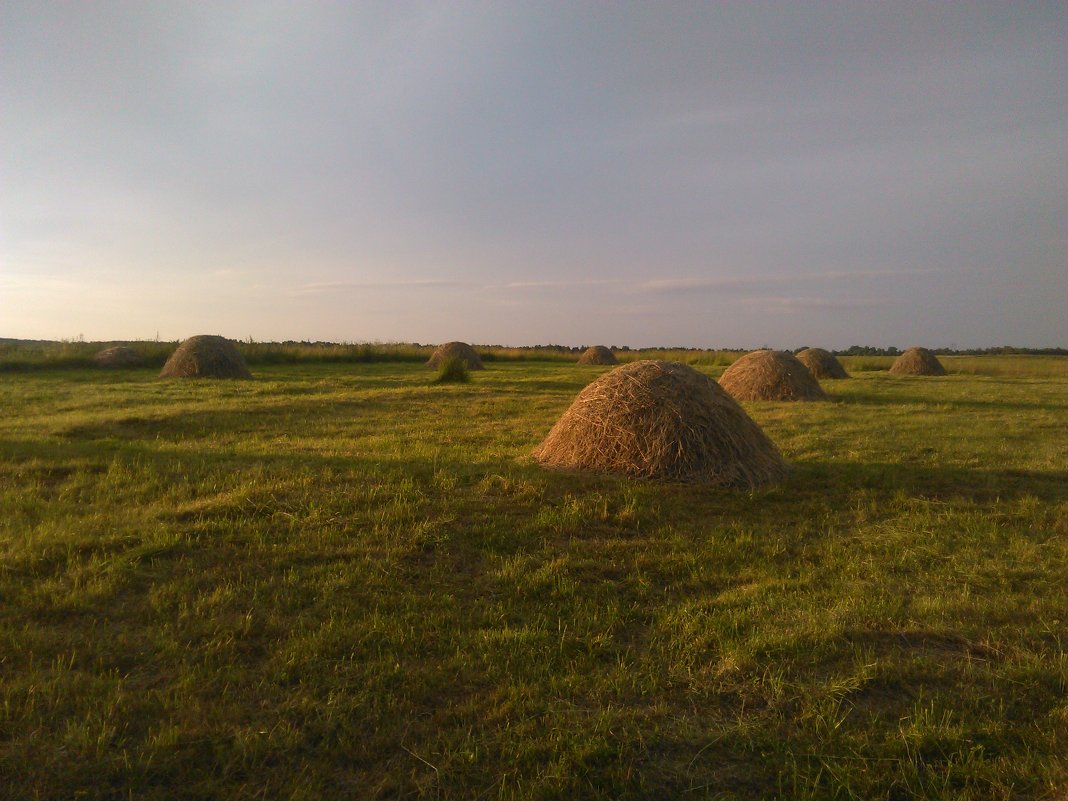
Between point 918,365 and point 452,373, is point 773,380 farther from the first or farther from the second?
point 918,365

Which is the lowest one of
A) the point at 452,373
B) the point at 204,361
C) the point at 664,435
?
the point at 664,435

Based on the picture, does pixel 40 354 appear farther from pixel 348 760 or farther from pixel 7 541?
pixel 348 760

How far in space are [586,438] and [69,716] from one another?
6.41m

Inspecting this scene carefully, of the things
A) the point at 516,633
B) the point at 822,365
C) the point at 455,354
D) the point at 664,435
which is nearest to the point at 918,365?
the point at 822,365

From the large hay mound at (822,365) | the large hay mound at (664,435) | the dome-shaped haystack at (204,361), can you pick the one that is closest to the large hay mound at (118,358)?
the dome-shaped haystack at (204,361)

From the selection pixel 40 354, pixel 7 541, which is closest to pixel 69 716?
pixel 7 541

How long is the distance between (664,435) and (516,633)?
4.69 meters

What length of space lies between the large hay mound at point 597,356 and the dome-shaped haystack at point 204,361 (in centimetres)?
2645

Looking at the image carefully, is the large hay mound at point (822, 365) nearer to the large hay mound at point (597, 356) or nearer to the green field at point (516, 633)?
the large hay mound at point (597, 356)

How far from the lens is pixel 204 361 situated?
23.6 meters

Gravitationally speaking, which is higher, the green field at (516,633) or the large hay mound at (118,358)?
the large hay mound at (118,358)

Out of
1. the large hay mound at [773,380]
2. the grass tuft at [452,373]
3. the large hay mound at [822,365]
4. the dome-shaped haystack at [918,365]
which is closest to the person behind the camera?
the large hay mound at [773,380]

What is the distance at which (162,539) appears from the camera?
17.6 feet

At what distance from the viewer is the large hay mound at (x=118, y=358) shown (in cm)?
2780
